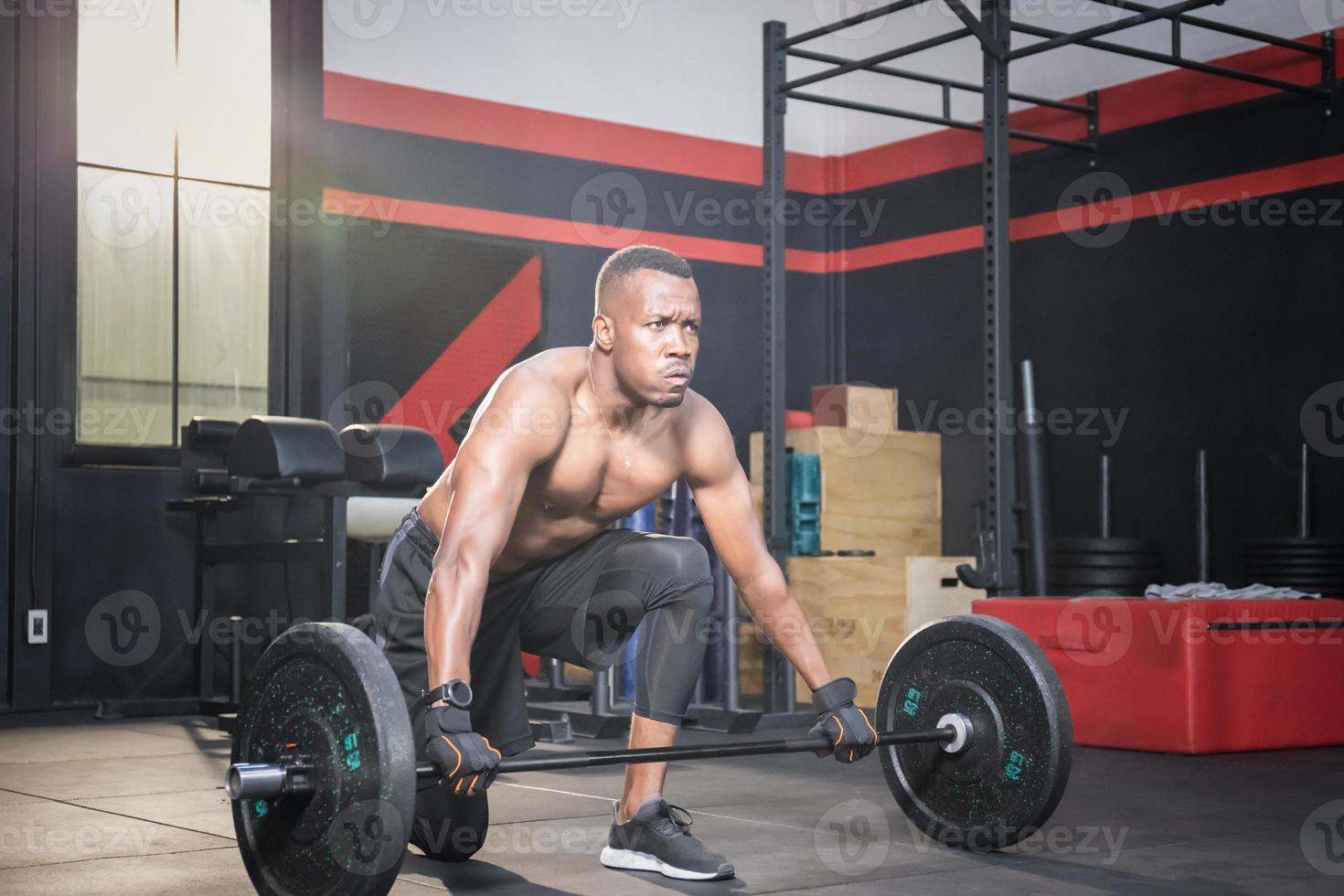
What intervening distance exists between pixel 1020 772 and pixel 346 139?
421 centimetres

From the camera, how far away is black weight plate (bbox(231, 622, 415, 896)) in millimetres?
1898

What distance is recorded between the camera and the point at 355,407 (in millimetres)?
5785

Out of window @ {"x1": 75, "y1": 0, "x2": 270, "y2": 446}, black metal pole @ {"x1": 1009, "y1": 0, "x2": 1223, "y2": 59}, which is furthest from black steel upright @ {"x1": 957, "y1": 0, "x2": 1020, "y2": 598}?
window @ {"x1": 75, "y1": 0, "x2": 270, "y2": 446}

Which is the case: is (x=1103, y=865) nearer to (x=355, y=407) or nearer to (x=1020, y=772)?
(x=1020, y=772)

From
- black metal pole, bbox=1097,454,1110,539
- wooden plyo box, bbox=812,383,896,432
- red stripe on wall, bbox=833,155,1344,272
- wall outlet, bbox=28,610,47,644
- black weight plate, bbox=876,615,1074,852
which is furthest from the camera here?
wooden plyo box, bbox=812,383,896,432

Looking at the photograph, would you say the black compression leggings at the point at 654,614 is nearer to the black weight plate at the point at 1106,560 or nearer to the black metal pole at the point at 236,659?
the black metal pole at the point at 236,659

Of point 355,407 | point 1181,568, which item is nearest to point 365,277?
point 355,407

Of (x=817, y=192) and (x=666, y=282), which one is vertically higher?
(x=817, y=192)

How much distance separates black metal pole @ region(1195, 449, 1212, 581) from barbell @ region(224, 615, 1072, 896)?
3012 millimetres

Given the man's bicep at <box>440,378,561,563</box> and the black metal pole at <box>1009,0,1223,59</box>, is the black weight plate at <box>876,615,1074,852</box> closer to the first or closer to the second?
the man's bicep at <box>440,378,561,563</box>

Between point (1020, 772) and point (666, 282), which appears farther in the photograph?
point (1020, 772)

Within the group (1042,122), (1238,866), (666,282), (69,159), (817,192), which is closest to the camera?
(666,282)

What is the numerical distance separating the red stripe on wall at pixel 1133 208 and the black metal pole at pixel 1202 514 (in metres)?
1.00

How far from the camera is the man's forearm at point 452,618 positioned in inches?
82.7
